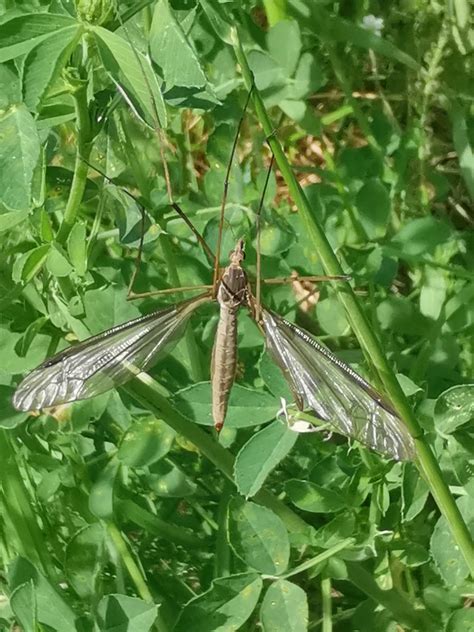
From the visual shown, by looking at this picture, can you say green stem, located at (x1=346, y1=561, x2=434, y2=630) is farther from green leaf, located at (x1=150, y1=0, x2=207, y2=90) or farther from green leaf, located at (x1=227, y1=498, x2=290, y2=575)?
green leaf, located at (x1=150, y1=0, x2=207, y2=90)

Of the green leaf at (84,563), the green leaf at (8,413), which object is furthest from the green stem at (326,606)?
the green leaf at (8,413)

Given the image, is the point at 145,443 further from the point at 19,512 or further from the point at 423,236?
the point at 423,236

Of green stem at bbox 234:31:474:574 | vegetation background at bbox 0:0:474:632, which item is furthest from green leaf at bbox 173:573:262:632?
green stem at bbox 234:31:474:574

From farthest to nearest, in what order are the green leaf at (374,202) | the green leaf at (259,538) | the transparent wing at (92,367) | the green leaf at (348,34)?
the green leaf at (348,34)
the green leaf at (374,202)
the green leaf at (259,538)
the transparent wing at (92,367)

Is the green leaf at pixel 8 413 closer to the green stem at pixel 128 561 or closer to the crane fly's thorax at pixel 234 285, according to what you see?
the green stem at pixel 128 561

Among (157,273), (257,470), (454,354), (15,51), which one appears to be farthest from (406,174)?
(15,51)

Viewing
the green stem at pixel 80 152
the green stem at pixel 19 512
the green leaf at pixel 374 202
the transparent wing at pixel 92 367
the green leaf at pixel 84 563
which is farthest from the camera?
the green leaf at pixel 374 202
